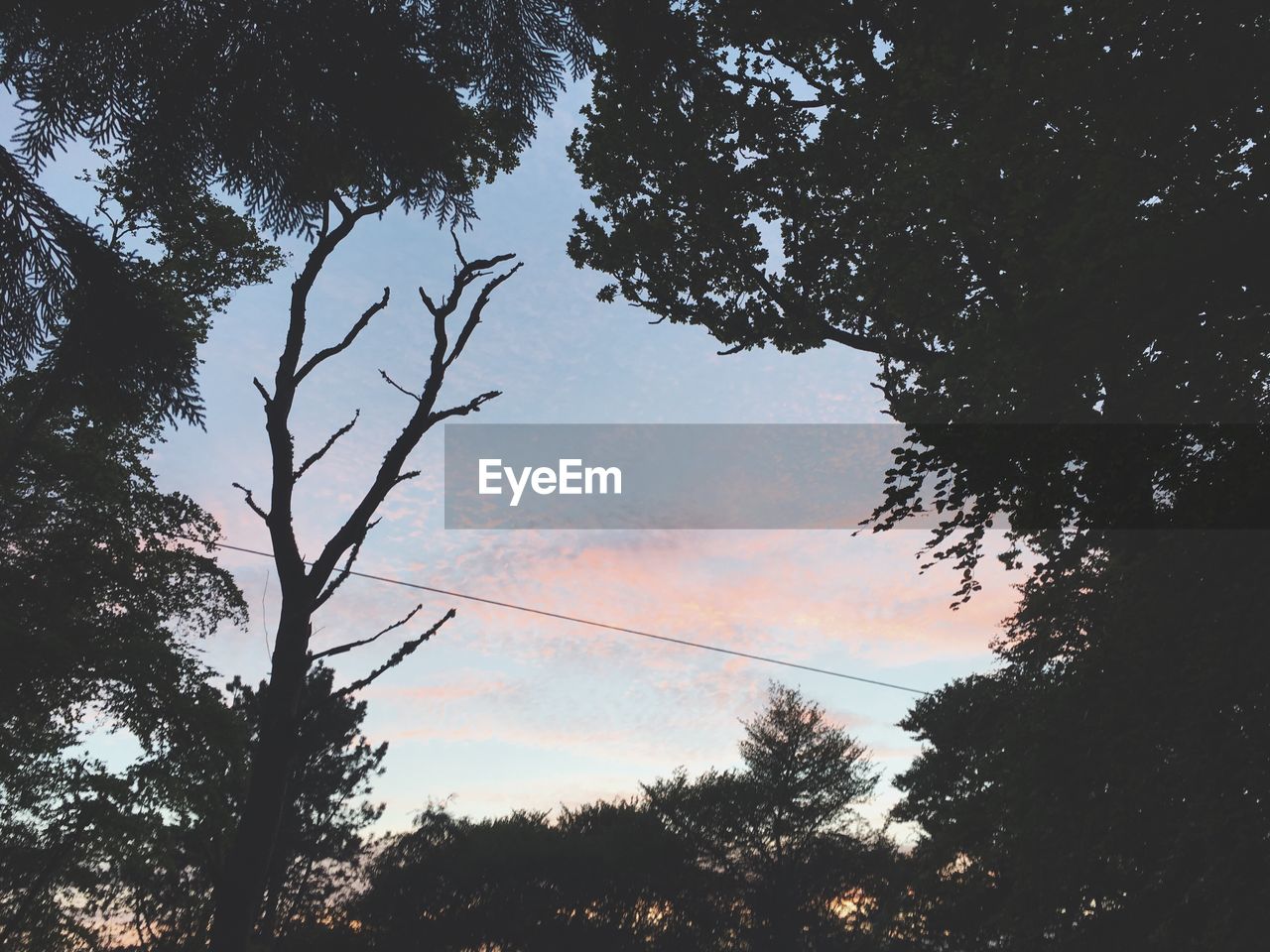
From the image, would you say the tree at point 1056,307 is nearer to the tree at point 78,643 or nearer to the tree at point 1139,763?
the tree at point 1139,763

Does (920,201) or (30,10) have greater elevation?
(920,201)

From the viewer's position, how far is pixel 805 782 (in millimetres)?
43812

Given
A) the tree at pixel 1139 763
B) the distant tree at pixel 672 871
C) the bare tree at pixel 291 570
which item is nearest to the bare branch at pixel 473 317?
the bare tree at pixel 291 570

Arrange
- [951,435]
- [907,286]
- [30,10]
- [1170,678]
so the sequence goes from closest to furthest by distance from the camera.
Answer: [30,10] < [951,435] < [1170,678] < [907,286]

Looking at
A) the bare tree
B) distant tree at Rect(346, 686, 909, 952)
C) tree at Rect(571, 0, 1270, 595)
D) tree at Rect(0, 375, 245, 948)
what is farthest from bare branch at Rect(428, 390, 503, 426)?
distant tree at Rect(346, 686, 909, 952)

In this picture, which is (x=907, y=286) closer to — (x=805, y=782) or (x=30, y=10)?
(x=30, y=10)

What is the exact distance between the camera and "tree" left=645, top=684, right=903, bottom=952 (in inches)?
1661

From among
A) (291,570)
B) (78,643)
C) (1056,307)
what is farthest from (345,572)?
(78,643)

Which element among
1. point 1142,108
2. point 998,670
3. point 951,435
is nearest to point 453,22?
point 951,435

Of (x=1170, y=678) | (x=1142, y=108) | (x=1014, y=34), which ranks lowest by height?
(x=1170, y=678)

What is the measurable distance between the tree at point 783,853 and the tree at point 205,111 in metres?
39.8

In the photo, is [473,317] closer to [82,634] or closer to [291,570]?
[291,570]

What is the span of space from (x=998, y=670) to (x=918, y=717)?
16969 millimetres

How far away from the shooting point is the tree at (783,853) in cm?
4219
